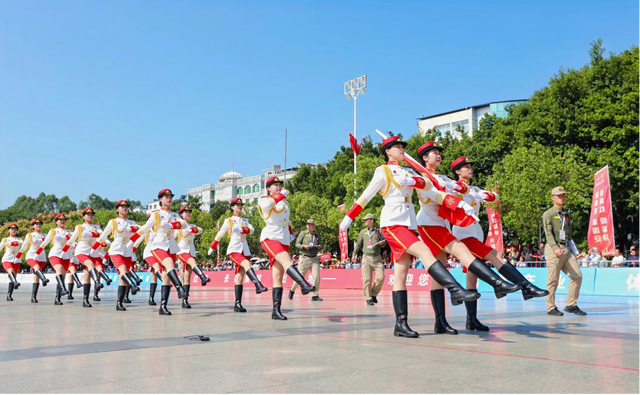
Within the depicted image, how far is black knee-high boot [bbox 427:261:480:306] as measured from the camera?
259 inches

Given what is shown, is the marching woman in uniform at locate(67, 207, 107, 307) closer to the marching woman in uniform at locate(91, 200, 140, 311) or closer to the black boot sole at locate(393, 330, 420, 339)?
the marching woman in uniform at locate(91, 200, 140, 311)

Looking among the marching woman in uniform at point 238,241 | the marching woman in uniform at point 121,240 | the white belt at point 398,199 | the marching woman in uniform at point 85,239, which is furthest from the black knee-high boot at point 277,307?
→ the marching woman in uniform at point 85,239

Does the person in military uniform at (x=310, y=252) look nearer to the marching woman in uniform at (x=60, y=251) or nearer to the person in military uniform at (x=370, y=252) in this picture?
the person in military uniform at (x=370, y=252)

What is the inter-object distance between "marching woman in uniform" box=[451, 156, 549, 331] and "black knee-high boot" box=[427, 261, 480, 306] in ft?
2.11

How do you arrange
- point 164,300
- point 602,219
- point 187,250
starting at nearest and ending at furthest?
point 164,300, point 187,250, point 602,219

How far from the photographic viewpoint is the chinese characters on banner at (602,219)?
21.8 m

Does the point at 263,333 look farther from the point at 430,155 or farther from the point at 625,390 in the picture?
the point at 625,390

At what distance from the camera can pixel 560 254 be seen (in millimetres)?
10633

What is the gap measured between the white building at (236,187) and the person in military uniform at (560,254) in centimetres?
10843

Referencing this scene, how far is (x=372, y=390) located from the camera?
4273 mm

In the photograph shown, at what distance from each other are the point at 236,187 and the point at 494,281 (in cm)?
13318

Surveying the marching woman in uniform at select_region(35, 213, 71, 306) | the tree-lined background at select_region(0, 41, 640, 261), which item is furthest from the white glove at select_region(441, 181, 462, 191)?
the tree-lined background at select_region(0, 41, 640, 261)

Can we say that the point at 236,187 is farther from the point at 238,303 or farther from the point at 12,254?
the point at 238,303

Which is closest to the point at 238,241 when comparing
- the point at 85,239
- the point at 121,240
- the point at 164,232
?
the point at 164,232
